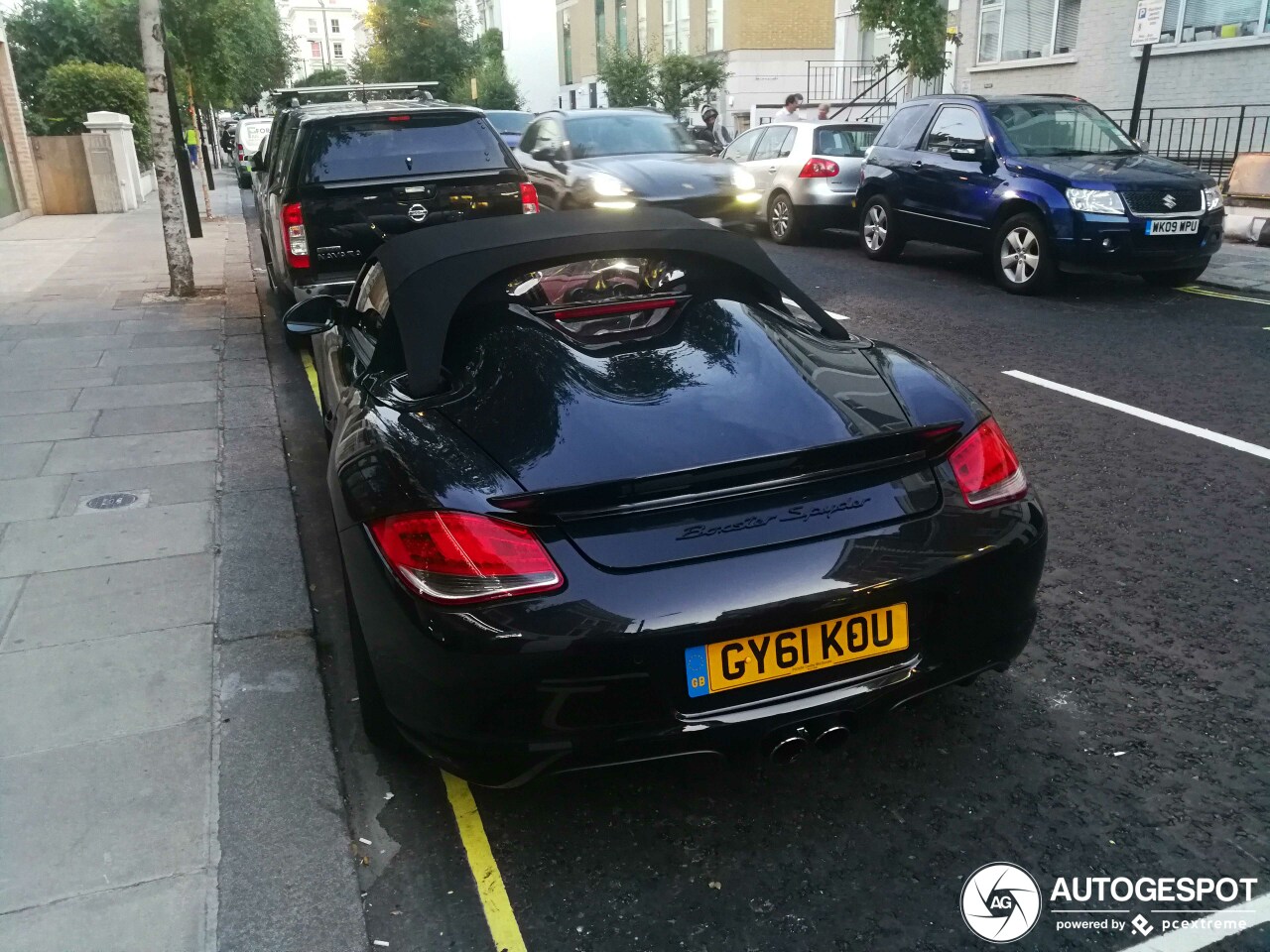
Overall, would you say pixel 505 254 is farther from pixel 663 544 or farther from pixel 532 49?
pixel 532 49

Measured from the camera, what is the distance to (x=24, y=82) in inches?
1111

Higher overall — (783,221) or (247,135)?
(247,135)

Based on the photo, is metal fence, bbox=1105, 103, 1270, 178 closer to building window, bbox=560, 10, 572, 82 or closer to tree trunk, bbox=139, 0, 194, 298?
tree trunk, bbox=139, 0, 194, 298

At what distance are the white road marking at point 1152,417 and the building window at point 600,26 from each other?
42753mm

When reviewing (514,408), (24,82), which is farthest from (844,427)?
(24,82)

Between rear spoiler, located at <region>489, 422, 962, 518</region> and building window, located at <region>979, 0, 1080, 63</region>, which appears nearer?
rear spoiler, located at <region>489, 422, 962, 518</region>

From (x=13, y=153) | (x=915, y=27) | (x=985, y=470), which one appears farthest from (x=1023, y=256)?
(x=13, y=153)

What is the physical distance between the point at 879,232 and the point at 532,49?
51616 millimetres

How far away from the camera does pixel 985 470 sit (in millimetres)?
2889

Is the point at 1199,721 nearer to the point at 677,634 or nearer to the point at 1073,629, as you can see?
the point at 1073,629

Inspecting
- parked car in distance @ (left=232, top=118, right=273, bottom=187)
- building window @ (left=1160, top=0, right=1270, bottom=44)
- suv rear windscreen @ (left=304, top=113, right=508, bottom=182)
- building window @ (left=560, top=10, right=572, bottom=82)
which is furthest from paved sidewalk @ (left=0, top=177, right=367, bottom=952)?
building window @ (left=560, top=10, right=572, bottom=82)

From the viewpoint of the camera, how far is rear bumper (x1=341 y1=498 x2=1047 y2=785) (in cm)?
245

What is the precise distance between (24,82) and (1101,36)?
84.5 ft

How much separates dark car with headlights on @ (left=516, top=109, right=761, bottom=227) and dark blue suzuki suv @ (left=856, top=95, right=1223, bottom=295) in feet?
5.90
